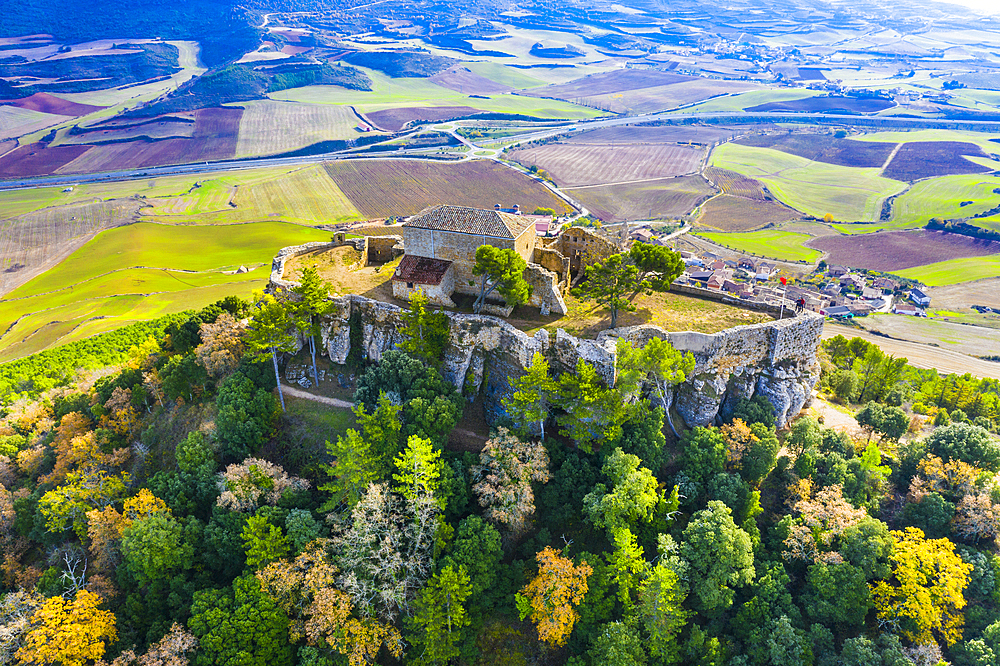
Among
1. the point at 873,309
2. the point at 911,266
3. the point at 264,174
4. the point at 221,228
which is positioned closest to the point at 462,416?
the point at 873,309

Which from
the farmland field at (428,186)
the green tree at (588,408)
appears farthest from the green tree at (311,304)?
the farmland field at (428,186)

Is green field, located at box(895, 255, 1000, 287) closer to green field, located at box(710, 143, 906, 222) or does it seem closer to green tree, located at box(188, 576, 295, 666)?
green field, located at box(710, 143, 906, 222)

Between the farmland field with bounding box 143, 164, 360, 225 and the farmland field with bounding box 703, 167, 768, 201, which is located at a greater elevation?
the farmland field with bounding box 703, 167, 768, 201

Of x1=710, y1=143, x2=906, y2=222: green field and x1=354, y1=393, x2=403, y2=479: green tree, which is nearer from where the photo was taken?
x1=354, y1=393, x2=403, y2=479: green tree

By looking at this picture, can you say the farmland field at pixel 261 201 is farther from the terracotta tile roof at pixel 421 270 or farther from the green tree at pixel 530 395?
the green tree at pixel 530 395

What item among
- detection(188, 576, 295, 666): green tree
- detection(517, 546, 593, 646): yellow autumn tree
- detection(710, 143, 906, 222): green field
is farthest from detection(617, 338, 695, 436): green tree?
detection(710, 143, 906, 222): green field

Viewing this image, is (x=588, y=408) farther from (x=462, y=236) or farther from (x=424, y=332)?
(x=462, y=236)
